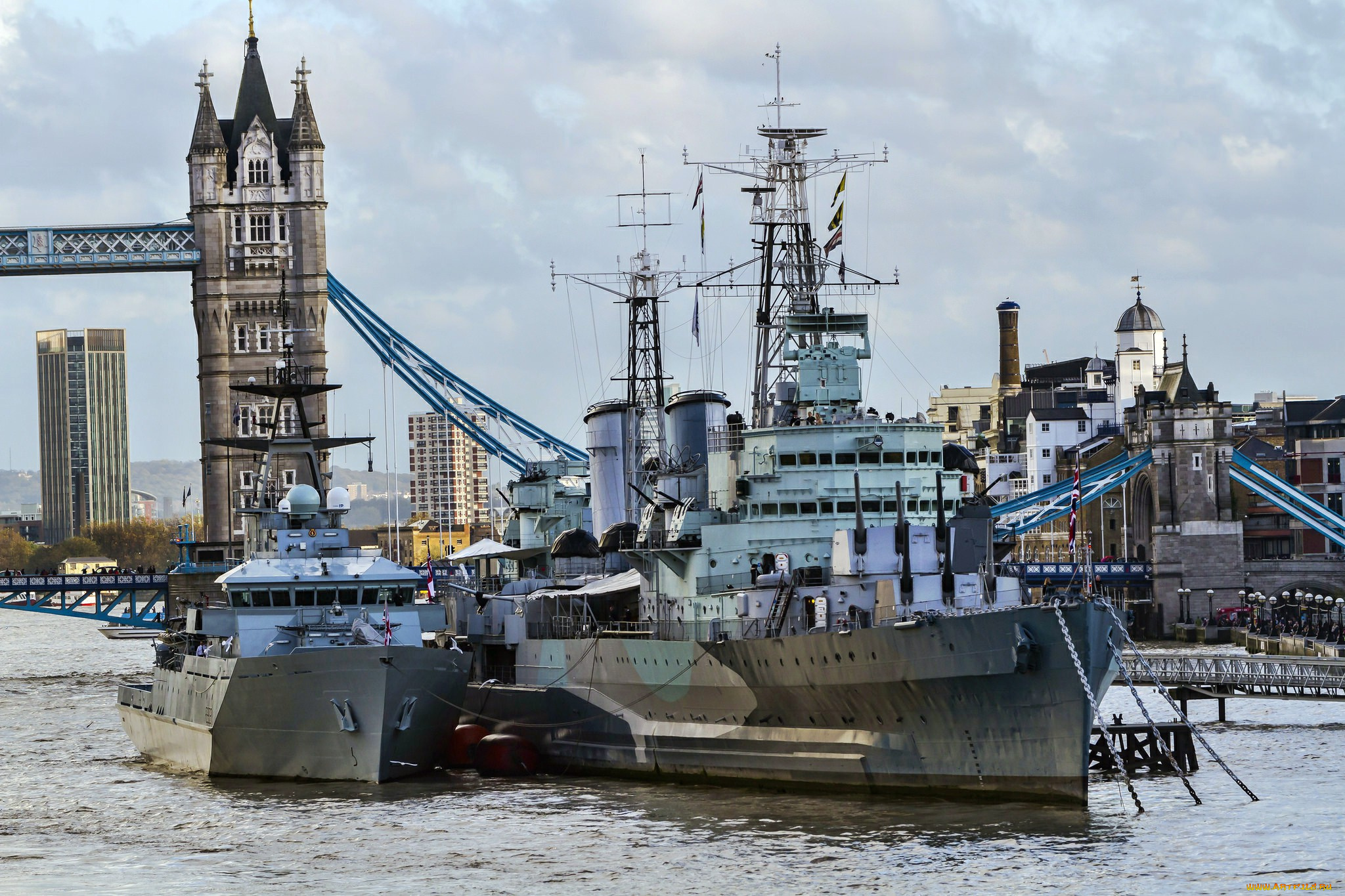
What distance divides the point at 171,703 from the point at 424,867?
519 inches

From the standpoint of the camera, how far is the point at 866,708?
98.2 feet

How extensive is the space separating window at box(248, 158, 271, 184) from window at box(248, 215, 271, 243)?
1583 mm

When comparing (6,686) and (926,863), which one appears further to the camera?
(6,686)

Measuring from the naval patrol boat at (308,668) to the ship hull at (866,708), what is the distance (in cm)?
338

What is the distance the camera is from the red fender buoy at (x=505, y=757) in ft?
119

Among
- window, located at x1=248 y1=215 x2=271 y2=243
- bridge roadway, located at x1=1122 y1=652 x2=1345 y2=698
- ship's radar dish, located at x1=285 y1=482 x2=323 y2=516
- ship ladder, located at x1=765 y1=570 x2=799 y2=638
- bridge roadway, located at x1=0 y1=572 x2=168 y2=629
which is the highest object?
window, located at x1=248 y1=215 x2=271 y2=243

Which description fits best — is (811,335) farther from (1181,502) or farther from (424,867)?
(1181,502)

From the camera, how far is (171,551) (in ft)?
620

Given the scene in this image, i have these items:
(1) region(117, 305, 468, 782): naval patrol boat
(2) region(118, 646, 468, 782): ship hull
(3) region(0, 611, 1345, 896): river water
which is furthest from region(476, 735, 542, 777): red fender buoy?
(1) region(117, 305, 468, 782): naval patrol boat

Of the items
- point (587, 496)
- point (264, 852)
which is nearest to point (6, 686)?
point (587, 496)

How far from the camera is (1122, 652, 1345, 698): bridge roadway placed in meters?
41.0

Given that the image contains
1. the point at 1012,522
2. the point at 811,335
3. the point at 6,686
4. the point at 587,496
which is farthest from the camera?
the point at 1012,522

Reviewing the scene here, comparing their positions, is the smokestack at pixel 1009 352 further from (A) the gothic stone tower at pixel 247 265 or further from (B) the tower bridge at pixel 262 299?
(A) the gothic stone tower at pixel 247 265

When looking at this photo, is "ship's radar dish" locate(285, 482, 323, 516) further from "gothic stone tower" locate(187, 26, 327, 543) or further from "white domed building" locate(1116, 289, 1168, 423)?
"white domed building" locate(1116, 289, 1168, 423)
